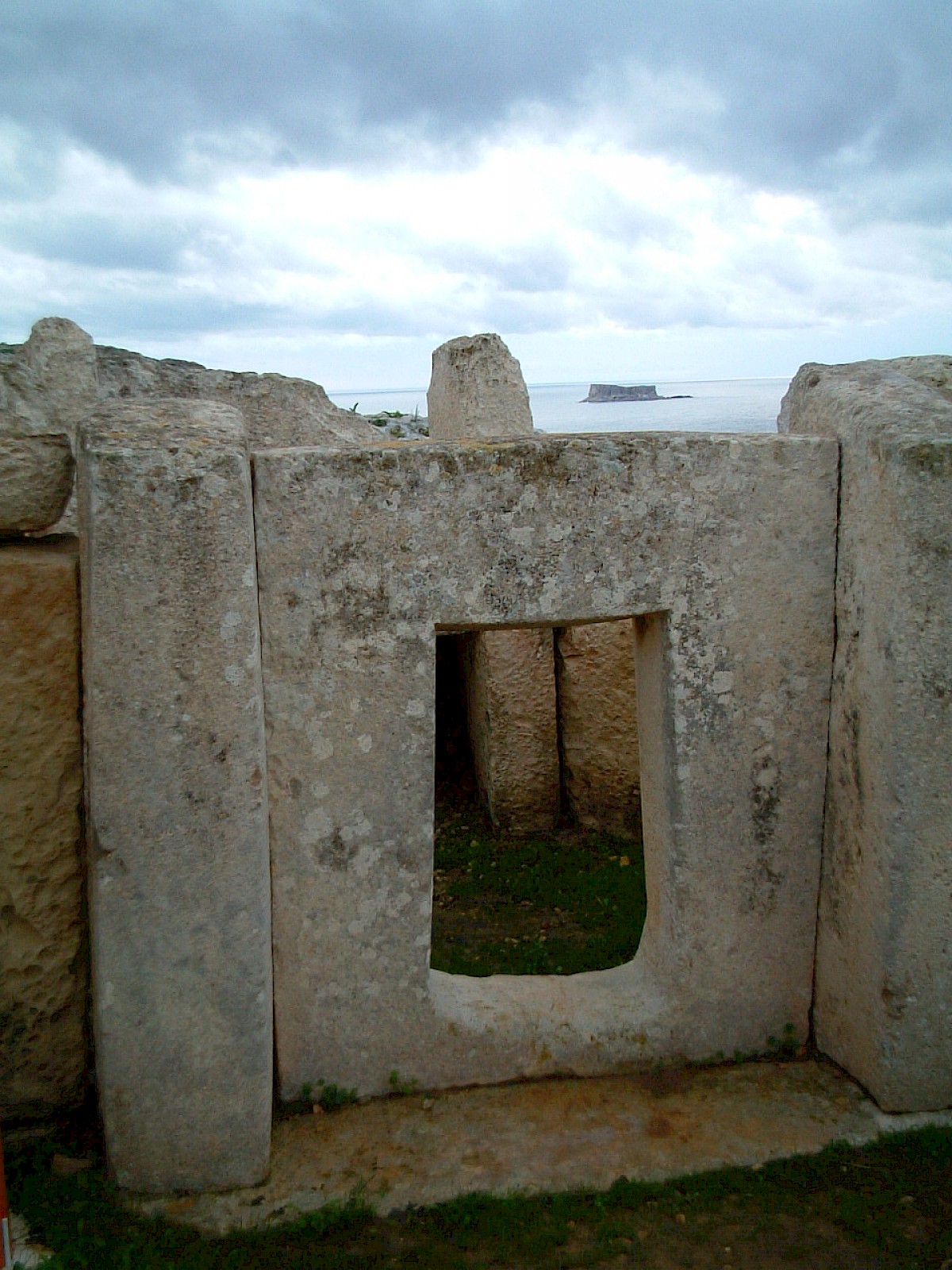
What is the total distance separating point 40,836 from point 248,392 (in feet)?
9.24

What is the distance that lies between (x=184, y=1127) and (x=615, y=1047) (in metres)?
1.33

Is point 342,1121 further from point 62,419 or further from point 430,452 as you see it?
point 62,419

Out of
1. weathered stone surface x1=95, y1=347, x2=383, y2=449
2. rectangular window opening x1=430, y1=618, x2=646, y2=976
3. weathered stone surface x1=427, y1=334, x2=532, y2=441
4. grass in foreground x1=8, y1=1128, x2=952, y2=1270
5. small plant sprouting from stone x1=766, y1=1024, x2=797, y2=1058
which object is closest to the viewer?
grass in foreground x1=8, y1=1128, x2=952, y2=1270

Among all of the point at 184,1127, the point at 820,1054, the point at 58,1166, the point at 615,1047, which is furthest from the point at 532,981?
the point at 58,1166

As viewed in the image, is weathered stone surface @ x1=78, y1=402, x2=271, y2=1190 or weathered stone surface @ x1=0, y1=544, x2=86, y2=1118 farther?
weathered stone surface @ x1=0, y1=544, x2=86, y2=1118

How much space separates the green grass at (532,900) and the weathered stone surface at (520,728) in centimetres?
16

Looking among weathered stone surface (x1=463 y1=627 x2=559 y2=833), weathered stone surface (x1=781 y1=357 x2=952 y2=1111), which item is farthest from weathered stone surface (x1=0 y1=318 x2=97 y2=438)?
weathered stone surface (x1=781 y1=357 x2=952 y2=1111)

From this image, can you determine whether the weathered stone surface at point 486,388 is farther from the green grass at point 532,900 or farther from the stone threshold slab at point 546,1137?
the stone threshold slab at point 546,1137

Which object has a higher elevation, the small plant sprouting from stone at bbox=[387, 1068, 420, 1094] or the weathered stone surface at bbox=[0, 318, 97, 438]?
the weathered stone surface at bbox=[0, 318, 97, 438]

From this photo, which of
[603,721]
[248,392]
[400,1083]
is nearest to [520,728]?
[603,721]

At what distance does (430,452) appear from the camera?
2680 millimetres

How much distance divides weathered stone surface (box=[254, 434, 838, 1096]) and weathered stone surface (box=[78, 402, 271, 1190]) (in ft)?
0.60

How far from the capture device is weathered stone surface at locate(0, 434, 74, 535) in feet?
8.27

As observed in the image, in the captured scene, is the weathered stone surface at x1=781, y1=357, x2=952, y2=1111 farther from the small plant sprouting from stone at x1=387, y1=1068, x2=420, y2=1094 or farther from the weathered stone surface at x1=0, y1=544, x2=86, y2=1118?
the weathered stone surface at x1=0, y1=544, x2=86, y2=1118
